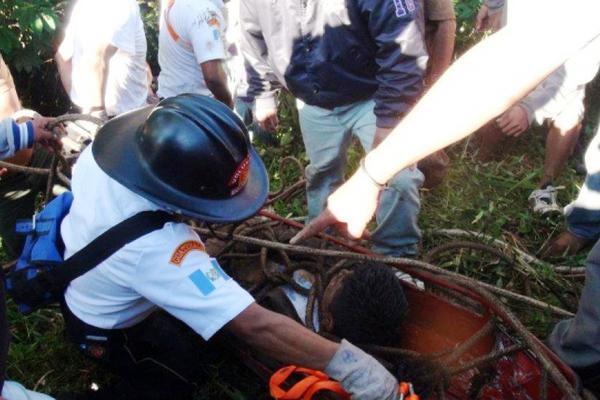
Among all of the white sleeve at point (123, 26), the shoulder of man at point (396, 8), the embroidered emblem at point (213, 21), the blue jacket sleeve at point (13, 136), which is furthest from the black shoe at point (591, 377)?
the white sleeve at point (123, 26)

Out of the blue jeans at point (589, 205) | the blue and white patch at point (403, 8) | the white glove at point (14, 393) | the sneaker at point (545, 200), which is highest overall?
the blue and white patch at point (403, 8)

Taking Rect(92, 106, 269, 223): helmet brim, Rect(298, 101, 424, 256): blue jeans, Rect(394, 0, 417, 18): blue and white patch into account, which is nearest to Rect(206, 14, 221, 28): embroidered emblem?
Rect(298, 101, 424, 256): blue jeans

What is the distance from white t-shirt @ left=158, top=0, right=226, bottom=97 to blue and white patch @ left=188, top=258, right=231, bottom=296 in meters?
2.60

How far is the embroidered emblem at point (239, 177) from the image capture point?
1821 mm

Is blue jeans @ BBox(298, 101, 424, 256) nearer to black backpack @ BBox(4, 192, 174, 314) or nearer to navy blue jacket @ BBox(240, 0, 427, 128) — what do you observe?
navy blue jacket @ BBox(240, 0, 427, 128)

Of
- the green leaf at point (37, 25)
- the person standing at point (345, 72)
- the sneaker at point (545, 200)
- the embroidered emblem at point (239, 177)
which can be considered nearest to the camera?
the embroidered emblem at point (239, 177)

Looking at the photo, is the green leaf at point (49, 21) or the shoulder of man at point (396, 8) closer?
the shoulder of man at point (396, 8)

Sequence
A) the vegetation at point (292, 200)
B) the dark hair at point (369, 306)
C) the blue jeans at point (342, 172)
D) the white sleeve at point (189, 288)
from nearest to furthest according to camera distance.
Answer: the white sleeve at point (189, 288) → the dark hair at point (369, 306) → the vegetation at point (292, 200) → the blue jeans at point (342, 172)

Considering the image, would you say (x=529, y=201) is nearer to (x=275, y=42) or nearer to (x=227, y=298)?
(x=275, y=42)

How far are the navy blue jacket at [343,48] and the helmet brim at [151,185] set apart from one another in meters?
1.14

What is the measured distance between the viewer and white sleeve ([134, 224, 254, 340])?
1.68 m

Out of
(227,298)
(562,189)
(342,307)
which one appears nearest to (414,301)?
(342,307)

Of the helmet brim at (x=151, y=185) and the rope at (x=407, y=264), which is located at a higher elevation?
the helmet brim at (x=151, y=185)

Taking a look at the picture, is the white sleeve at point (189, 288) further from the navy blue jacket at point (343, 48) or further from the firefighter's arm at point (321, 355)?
the navy blue jacket at point (343, 48)
